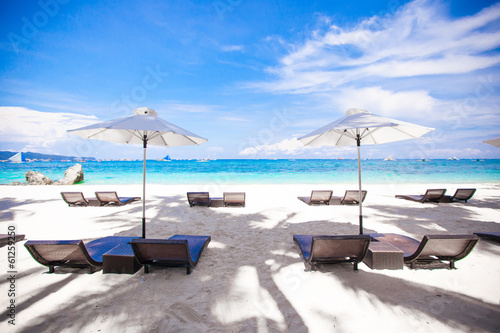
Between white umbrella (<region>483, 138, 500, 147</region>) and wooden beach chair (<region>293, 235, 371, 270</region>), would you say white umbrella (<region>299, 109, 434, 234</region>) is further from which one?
white umbrella (<region>483, 138, 500, 147</region>)

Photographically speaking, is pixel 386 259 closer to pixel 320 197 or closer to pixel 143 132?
pixel 143 132

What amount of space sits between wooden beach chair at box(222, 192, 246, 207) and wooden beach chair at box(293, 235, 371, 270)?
17.4ft

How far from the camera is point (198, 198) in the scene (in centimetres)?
880

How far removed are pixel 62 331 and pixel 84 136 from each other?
→ 11.2ft

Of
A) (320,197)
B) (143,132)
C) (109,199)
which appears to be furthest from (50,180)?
(320,197)

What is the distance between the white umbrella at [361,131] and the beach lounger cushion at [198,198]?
4.81 m

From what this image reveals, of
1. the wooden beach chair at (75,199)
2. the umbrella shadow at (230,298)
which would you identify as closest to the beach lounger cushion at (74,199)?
the wooden beach chair at (75,199)

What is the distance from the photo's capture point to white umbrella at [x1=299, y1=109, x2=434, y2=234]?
3.75 metres

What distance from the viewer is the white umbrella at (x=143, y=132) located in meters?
3.73

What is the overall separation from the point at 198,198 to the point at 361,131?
6168 mm

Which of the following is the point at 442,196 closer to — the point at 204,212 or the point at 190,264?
the point at 204,212

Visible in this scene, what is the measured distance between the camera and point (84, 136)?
14.8ft

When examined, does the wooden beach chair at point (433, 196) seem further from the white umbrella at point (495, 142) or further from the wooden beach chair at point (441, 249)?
the wooden beach chair at point (441, 249)

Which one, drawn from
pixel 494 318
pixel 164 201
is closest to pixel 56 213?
pixel 164 201
